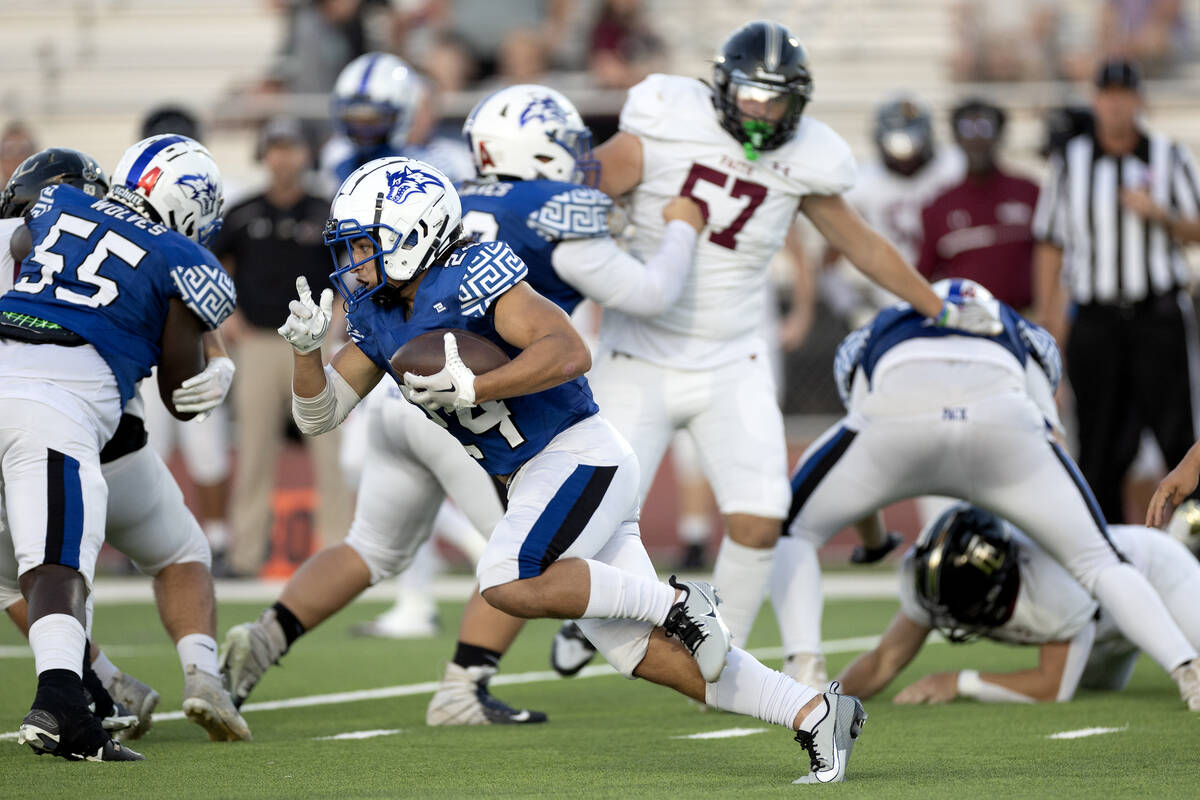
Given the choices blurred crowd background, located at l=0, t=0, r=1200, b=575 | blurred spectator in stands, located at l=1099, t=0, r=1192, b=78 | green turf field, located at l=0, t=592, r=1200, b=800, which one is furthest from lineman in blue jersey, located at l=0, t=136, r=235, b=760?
blurred spectator in stands, located at l=1099, t=0, r=1192, b=78

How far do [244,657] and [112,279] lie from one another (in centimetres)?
120

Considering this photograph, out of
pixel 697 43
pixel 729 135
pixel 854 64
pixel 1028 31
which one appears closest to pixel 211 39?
pixel 697 43

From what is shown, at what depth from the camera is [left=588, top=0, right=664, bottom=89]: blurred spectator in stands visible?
12.3m

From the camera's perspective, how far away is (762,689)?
13.4 ft

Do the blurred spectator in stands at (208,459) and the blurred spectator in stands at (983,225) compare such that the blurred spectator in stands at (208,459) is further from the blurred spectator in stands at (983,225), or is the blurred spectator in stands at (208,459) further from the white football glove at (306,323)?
the white football glove at (306,323)

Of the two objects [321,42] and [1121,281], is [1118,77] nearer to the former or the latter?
[1121,281]

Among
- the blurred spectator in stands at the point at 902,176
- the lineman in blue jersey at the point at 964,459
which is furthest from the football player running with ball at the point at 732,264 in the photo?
the blurred spectator in stands at the point at 902,176

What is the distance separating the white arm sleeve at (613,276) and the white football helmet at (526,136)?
1.09 ft

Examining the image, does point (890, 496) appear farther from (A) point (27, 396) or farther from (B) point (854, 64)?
(B) point (854, 64)

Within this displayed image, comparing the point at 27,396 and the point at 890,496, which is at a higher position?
the point at 27,396

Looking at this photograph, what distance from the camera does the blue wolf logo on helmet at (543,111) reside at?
5270mm

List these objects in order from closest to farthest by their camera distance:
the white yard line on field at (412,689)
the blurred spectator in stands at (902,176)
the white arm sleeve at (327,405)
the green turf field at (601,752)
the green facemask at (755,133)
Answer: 1. the green turf field at (601,752)
2. the white arm sleeve at (327,405)
3. the green facemask at (755,133)
4. the white yard line on field at (412,689)
5. the blurred spectator in stands at (902,176)

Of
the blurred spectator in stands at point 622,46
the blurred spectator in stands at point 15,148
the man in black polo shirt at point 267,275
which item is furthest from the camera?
the blurred spectator in stands at point 622,46

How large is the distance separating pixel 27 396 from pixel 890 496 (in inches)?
98.2
